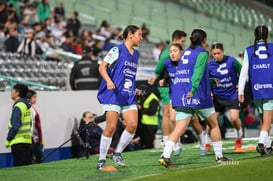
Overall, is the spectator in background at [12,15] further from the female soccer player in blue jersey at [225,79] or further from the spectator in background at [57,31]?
the female soccer player in blue jersey at [225,79]

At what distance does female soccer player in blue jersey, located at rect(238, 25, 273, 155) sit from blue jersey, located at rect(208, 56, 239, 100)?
214 cm

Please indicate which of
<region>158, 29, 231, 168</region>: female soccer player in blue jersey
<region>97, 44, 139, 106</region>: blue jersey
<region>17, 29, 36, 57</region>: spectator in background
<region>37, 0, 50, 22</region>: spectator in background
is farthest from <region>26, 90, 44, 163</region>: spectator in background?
<region>37, 0, 50, 22</region>: spectator in background

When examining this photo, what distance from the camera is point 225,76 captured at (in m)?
16.5

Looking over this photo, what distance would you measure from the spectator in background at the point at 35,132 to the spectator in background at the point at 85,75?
127 inches

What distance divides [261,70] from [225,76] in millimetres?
2322

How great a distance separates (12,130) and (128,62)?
346 cm

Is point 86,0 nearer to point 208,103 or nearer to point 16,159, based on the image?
point 16,159

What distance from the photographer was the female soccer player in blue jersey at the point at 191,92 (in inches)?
510

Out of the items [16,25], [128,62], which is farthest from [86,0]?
[128,62]

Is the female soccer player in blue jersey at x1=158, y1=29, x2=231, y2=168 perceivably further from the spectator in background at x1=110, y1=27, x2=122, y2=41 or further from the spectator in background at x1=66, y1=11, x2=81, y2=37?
the spectator in background at x1=110, y1=27, x2=122, y2=41

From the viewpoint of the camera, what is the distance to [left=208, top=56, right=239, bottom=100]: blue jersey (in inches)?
647

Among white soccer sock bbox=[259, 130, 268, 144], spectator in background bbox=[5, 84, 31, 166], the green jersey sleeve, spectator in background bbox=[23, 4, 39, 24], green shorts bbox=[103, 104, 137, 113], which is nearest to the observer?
the green jersey sleeve

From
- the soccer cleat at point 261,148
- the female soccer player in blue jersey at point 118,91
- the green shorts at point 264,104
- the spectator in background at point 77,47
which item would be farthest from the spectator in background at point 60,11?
the female soccer player in blue jersey at point 118,91

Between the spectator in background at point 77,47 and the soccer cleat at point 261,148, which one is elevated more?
the spectator in background at point 77,47
